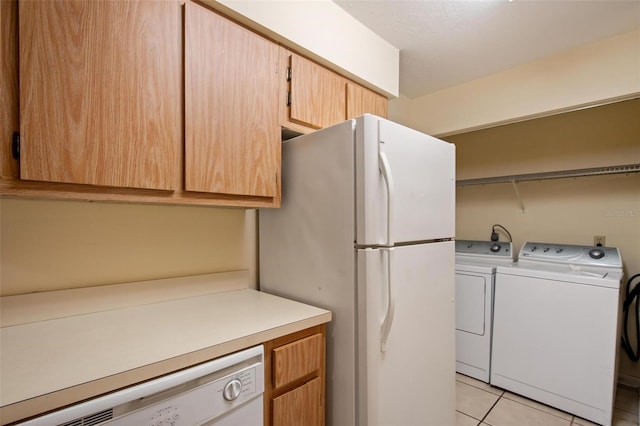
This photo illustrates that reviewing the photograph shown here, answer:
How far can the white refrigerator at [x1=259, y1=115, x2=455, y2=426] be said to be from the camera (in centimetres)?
121

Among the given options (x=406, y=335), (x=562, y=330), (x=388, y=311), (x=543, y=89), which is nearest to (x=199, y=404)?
(x=388, y=311)

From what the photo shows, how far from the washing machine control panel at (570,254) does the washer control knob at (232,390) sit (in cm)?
253

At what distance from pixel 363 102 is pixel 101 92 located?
1361 mm

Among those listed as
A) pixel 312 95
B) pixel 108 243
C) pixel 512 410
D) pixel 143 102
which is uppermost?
pixel 312 95

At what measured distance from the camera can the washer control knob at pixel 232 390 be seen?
0.91 m

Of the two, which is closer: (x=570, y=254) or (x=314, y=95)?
(x=314, y=95)

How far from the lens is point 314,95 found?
5.16 ft

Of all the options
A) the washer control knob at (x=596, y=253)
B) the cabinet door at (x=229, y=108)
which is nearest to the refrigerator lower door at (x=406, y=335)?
the cabinet door at (x=229, y=108)

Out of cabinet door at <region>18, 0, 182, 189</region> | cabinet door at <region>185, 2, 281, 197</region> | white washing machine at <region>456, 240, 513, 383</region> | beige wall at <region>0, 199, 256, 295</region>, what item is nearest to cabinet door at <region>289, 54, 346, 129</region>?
cabinet door at <region>185, 2, 281, 197</region>

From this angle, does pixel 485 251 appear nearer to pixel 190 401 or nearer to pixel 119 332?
pixel 190 401

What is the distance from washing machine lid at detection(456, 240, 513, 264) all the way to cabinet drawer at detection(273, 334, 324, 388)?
1.99 meters

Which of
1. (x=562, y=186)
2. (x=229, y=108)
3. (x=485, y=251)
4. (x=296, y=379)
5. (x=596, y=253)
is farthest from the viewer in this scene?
(x=485, y=251)

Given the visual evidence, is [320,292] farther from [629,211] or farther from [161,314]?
[629,211]

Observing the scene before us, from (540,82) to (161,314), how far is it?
272 cm
